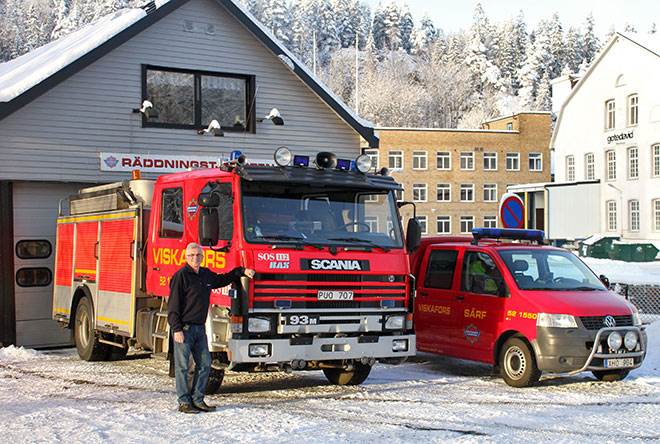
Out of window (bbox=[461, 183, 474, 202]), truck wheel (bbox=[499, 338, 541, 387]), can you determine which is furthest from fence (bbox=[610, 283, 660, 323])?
window (bbox=[461, 183, 474, 202])

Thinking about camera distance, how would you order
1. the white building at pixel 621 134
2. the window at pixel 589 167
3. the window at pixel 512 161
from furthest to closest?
1. the window at pixel 512 161
2. the window at pixel 589 167
3. the white building at pixel 621 134

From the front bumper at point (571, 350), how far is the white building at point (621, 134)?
4256 centimetres

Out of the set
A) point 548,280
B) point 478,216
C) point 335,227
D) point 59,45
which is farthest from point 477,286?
point 478,216

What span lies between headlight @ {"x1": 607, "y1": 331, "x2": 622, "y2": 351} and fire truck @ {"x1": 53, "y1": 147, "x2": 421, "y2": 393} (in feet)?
8.30

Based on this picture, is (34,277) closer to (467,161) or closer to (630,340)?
(630,340)

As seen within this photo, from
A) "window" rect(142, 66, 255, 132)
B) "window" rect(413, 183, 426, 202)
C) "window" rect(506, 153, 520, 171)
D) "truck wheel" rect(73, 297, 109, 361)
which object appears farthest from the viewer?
"window" rect(506, 153, 520, 171)

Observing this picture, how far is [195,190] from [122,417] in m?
3.03

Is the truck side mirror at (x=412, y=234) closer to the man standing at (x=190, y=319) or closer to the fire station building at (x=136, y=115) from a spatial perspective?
the man standing at (x=190, y=319)

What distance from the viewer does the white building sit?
51938 millimetres

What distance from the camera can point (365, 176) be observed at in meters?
11.3

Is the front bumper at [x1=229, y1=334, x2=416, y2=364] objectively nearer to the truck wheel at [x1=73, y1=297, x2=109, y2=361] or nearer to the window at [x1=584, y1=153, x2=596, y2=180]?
the truck wheel at [x1=73, y1=297, x2=109, y2=361]

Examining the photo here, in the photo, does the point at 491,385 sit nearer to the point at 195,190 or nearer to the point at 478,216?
the point at 195,190

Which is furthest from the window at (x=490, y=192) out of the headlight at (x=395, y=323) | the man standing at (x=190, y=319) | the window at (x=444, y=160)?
the man standing at (x=190, y=319)

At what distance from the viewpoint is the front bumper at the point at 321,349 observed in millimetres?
9867
